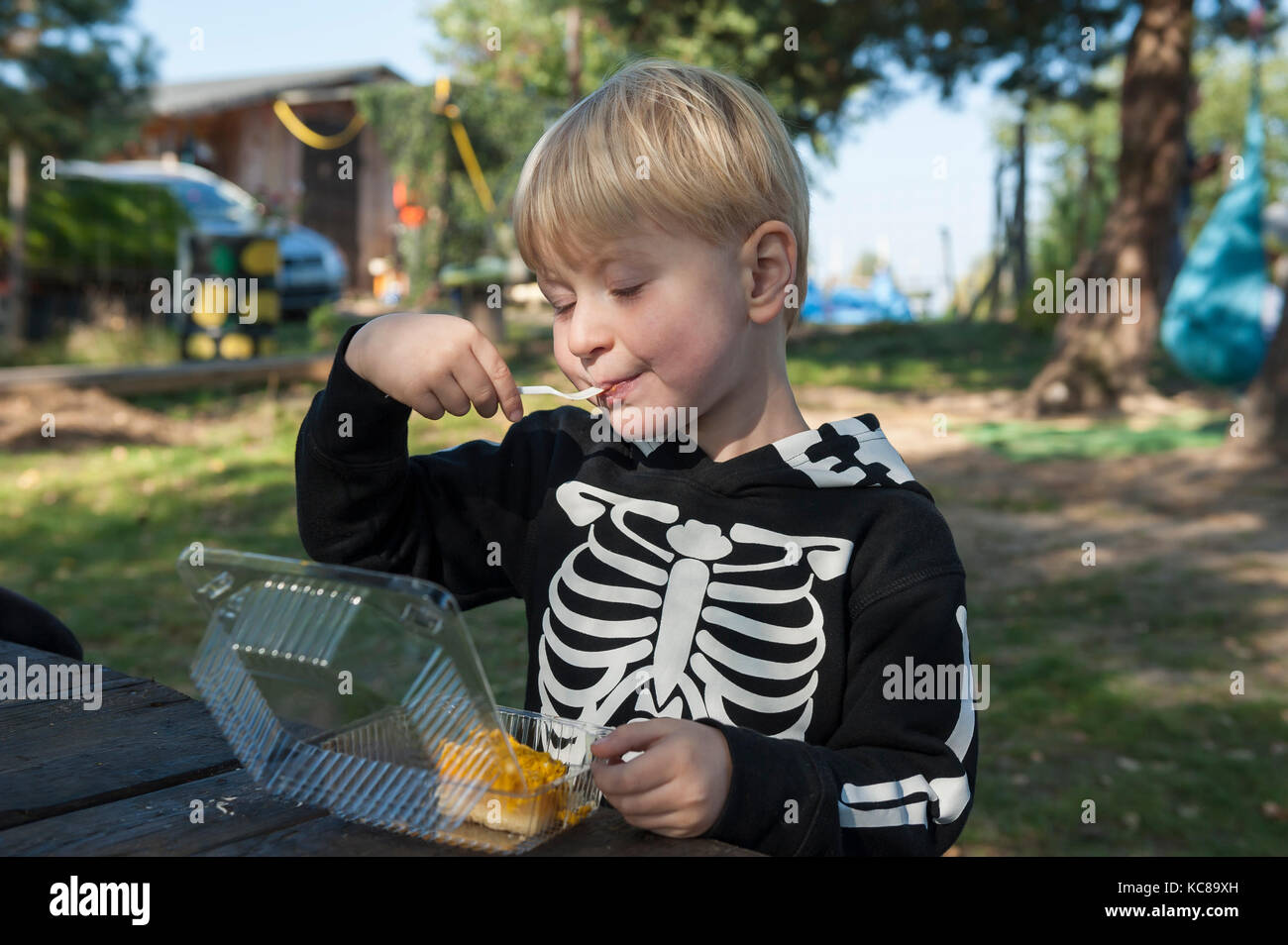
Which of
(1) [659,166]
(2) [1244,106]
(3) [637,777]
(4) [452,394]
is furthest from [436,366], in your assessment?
(2) [1244,106]

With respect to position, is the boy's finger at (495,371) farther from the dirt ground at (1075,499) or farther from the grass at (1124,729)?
the dirt ground at (1075,499)

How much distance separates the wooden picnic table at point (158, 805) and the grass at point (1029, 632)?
218 centimetres

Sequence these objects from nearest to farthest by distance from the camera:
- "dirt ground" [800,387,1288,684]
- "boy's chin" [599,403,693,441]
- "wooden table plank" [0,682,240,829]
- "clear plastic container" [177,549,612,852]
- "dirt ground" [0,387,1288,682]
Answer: "clear plastic container" [177,549,612,852]
"wooden table plank" [0,682,240,829]
"boy's chin" [599,403,693,441]
"dirt ground" [800,387,1288,684]
"dirt ground" [0,387,1288,682]

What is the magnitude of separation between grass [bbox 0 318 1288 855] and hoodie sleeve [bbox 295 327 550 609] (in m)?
1.76

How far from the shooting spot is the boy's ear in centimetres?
152

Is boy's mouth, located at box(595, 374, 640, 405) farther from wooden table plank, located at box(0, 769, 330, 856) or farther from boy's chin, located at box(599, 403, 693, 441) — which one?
wooden table plank, located at box(0, 769, 330, 856)

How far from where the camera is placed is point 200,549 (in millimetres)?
987

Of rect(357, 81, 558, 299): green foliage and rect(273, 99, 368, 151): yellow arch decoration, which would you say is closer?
rect(357, 81, 558, 299): green foliage

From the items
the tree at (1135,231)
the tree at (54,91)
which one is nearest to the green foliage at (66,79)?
the tree at (54,91)

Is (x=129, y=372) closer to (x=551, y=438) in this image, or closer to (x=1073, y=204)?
(x=551, y=438)

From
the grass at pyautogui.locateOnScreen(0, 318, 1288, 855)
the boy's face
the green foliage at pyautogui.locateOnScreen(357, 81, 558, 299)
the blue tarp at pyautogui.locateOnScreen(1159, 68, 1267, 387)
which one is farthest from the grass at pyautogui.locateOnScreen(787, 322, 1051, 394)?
the boy's face
